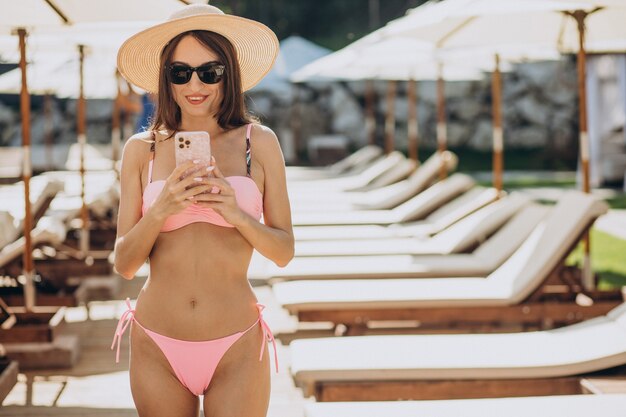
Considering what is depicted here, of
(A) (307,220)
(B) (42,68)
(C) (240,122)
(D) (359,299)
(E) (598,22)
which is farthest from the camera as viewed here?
(B) (42,68)

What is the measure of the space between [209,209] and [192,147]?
0.63 feet

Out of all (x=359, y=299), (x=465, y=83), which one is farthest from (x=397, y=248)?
(x=465, y=83)

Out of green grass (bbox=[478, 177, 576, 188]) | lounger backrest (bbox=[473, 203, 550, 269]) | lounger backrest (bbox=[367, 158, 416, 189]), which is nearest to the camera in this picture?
lounger backrest (bbox=[473, 203, 550, 269])

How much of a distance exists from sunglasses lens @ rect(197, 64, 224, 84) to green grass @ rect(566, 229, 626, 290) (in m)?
5.34

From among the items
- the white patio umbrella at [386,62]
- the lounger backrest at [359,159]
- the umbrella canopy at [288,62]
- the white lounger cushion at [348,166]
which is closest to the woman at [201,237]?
the white patio umbrella at [386,62]

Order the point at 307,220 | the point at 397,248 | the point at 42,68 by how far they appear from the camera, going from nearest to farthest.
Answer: the point at 397,248 → the point at 307,220 → the point at 42,68

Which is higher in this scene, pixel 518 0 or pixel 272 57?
pixel 518 0

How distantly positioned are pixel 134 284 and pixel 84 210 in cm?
76

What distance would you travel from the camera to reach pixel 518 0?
5.21 m

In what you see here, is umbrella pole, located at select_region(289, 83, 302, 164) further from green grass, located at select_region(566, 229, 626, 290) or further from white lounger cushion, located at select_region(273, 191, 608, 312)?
white lounger cushion, located at select_region(273, 191, 608, 312)

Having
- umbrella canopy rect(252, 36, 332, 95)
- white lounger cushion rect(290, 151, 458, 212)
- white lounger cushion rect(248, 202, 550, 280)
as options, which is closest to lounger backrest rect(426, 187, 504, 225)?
white lounger cushion rect(290, 151, 458, 212)

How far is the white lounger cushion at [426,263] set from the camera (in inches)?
262

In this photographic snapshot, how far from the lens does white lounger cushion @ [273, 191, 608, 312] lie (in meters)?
5.69

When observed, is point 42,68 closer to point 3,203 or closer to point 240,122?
point 3,203
